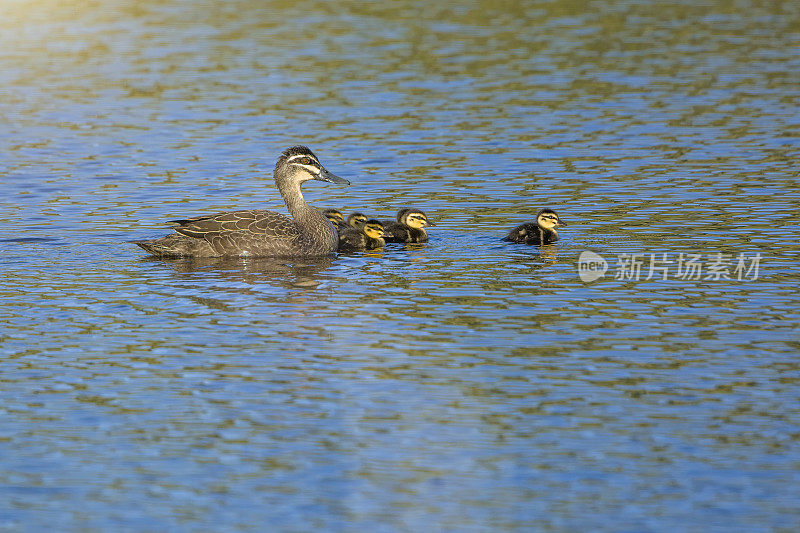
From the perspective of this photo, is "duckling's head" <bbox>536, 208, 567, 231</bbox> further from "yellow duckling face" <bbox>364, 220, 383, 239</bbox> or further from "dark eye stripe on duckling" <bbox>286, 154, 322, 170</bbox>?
"dark eye stripe on duckling" <bbox>286, 154, 322, 170</bbox>

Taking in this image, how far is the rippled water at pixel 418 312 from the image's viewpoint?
8531 millimetres

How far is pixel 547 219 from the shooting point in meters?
15.8

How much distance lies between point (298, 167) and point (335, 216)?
2.84 ft

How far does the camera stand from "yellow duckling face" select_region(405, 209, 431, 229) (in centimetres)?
1625

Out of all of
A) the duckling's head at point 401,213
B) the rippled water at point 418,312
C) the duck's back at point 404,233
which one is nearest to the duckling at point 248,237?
the rippled water at point 418,312

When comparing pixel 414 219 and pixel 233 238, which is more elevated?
pixel 414 219

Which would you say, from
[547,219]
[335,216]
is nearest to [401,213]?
[335,216]

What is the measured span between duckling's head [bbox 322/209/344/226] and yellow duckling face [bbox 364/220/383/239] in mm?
971

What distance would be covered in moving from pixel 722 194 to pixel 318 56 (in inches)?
624

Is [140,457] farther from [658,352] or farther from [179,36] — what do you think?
[179,36]

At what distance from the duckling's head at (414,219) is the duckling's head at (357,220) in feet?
1.80

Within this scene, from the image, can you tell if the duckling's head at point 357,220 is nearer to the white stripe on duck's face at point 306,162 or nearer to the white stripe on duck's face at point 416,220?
the white stripe on duck's face at point 416,220

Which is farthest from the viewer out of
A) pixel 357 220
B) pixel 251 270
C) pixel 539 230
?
pixel 357 220

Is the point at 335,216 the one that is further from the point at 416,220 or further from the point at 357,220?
the point at 416,220
